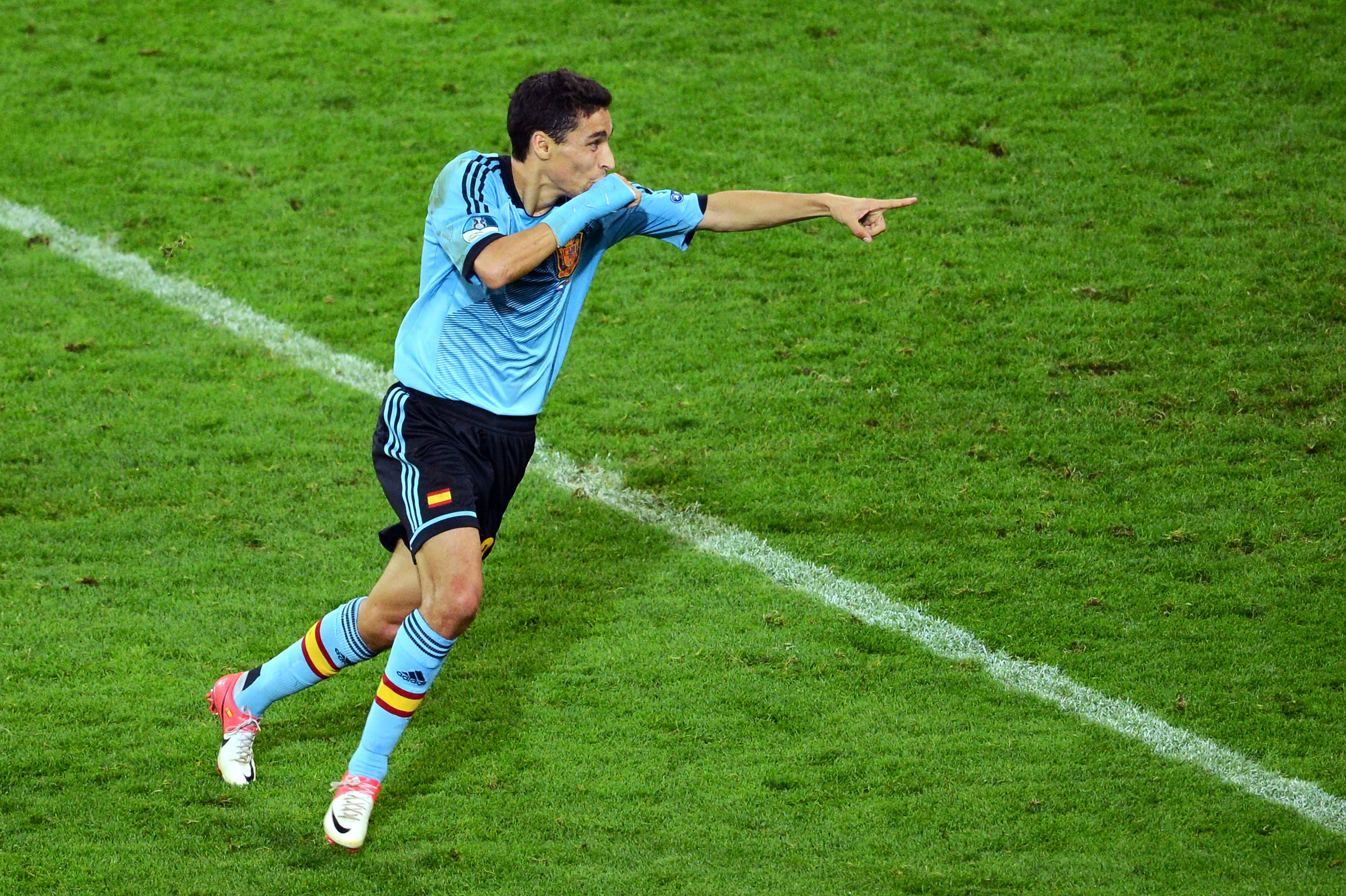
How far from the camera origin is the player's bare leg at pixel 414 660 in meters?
4.26

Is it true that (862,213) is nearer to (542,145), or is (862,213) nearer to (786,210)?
(786,210)

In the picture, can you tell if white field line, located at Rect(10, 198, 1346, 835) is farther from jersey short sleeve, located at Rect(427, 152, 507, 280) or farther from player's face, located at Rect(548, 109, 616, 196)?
jersey short sleeve, located at Rect(427, 152, 507, 280)

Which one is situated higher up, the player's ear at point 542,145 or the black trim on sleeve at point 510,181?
the player's ear at point 542,145

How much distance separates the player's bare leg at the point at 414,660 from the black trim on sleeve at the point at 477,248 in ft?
2.57

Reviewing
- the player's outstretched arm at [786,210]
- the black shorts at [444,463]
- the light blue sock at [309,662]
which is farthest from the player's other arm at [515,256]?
Result: the light blue sock at [309,662]

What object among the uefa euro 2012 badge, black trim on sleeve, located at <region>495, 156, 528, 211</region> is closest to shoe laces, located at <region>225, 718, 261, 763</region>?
the uefa euro 2012 badge

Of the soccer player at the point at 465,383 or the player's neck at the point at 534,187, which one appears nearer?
the soccer player at the point at 465,383

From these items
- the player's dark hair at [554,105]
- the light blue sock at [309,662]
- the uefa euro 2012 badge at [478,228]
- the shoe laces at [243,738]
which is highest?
the player's dark hair at [554,105]

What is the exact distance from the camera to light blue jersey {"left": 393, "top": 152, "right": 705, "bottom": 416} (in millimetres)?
4453

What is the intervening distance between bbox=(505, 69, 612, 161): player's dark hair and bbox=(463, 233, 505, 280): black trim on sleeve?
33 cm

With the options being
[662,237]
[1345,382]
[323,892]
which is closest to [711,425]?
[662,237]

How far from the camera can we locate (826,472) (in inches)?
267

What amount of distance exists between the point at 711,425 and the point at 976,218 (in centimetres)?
242

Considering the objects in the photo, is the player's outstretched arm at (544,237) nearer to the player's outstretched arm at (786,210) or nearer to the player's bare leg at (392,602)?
the player's outstretched arm at (786,210)
